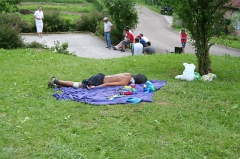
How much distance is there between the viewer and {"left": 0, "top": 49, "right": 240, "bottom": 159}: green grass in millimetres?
5609

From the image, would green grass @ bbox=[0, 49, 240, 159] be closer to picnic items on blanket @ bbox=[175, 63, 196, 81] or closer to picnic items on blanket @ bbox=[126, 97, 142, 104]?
picnic items on blanket @ bbox=[126, 97, 142, 104]

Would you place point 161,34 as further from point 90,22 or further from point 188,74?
point 188,74

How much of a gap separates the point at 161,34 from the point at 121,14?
32.8 feet

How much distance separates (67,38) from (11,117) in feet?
54.6

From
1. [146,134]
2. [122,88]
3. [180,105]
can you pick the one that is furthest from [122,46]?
[146,134]

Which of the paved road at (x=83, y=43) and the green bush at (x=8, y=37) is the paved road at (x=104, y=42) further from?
the green bush at (x=8, y=37)

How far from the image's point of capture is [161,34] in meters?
30.9

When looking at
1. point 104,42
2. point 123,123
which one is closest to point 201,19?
point 123,123

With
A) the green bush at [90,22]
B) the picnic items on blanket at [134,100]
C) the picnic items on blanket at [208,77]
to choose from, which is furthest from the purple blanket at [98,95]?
the green bush at [90,22]

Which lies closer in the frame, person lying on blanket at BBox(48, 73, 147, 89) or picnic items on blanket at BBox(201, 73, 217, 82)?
person lying on blanket at BBox(48, 73, 147, 89)

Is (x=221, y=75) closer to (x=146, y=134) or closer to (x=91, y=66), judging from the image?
(x=91, y=66)

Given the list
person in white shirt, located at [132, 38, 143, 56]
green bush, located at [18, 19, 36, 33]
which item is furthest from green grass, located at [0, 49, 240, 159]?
green bush, located at [18, 19, 36, 33]

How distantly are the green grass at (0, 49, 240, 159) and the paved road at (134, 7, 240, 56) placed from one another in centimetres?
1253

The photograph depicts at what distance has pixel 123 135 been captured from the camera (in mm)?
6145
